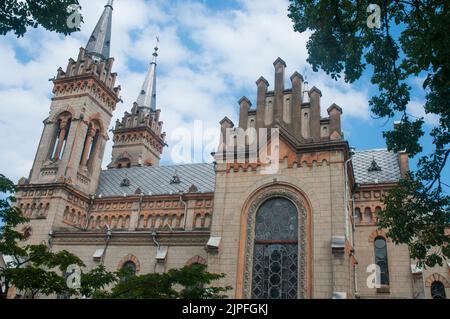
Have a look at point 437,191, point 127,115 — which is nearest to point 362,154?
point 437,191

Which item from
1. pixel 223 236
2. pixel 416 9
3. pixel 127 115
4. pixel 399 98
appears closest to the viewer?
pixel 416 9

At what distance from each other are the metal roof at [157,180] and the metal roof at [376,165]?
11021mm

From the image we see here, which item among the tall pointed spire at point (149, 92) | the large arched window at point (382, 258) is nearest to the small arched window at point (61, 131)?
the tall pointed spire at point (149, 92)

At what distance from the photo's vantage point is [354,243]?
2370 centimetres

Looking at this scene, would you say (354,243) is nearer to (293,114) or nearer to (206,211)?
(293,114)

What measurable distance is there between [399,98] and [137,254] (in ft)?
61.1

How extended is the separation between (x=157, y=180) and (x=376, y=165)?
18094 millimetres

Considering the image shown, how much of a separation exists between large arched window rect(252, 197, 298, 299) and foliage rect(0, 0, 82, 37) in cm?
1195

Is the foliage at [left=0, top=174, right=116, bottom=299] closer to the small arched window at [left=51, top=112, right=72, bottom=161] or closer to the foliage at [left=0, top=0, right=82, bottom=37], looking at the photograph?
the foliage at [left=0, top=0, right=82, bottom=37]

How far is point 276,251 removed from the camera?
1838 cm

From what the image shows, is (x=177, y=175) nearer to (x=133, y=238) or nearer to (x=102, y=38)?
(x=133, y=238)

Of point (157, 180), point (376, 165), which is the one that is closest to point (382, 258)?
point (376, 165)

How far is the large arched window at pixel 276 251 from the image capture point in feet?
57.6

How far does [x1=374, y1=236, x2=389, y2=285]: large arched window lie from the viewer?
2276 centimetres
